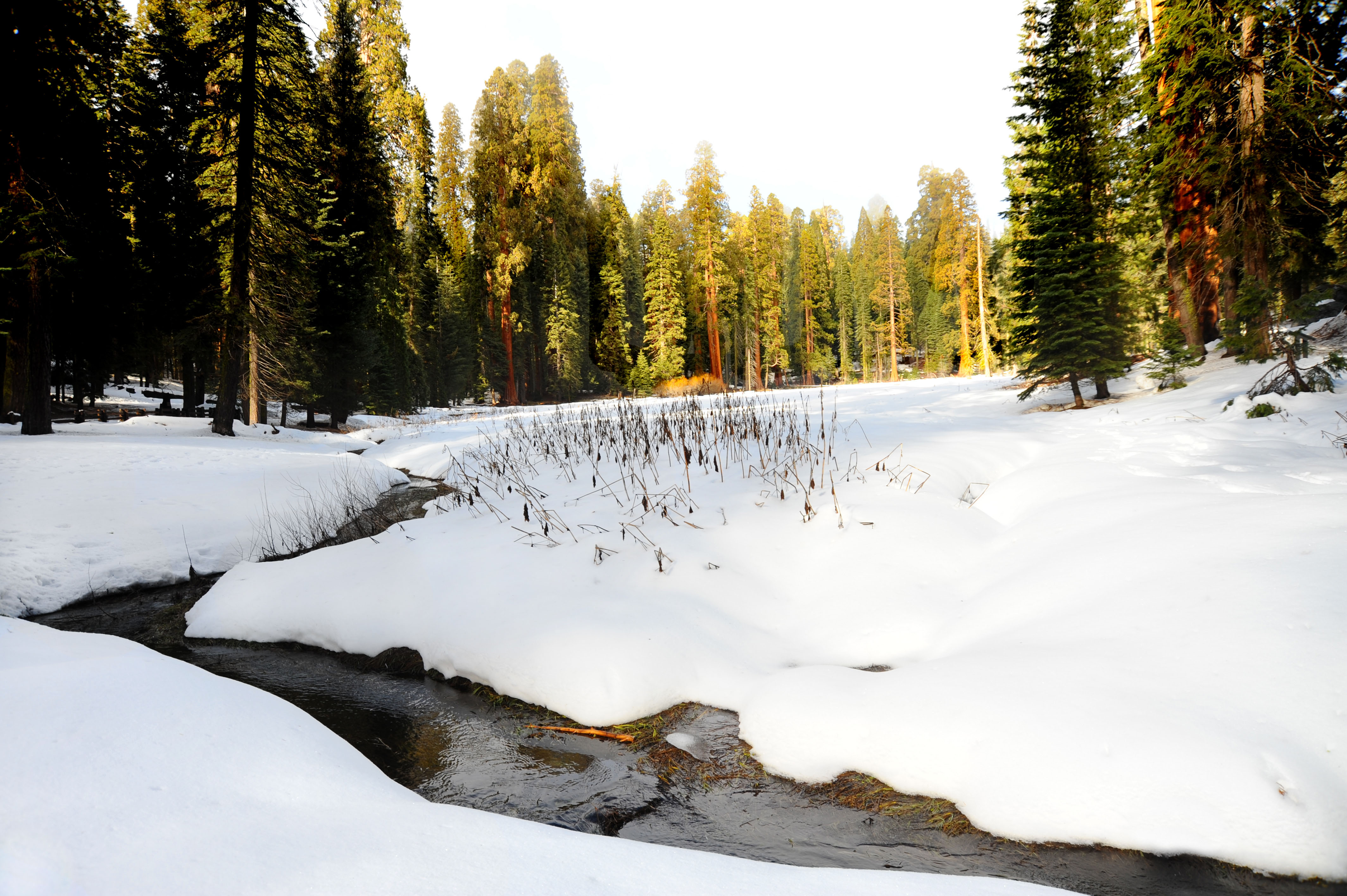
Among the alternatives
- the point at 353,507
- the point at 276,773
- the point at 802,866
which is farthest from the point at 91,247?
the point at 802,866

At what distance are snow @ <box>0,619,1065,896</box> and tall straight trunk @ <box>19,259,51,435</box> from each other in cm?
1252

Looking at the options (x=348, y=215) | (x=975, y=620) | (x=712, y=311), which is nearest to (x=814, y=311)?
(x=712, y=311)

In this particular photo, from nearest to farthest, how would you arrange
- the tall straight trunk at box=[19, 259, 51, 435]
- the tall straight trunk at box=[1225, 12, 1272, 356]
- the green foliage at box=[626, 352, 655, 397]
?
the tall straight trunk at box=[1225, 12, 1272, 356], the tall straight trunk at box=[19, 259, 51, 435], the green foliage at box=[626, 352, 655, 397]

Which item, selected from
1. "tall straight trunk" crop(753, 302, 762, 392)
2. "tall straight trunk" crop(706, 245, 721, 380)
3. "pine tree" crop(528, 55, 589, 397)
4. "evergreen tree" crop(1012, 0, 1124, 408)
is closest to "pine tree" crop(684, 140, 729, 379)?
"tall straight trunk" crop(706, 245, 721, 380)

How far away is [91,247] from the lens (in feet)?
40.4

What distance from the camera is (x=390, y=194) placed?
65.9ft

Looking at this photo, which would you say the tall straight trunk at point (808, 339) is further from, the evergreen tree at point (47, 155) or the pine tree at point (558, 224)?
the evergreen tree at point (47, 155)

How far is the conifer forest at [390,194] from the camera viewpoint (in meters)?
9.27

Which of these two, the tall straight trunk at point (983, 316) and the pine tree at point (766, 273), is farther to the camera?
the pine tree at point (766, 273)

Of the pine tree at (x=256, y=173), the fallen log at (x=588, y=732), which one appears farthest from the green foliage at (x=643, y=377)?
the fallen log at (x=588, y=732)

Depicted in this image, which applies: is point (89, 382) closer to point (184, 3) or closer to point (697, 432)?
point (184, 3)

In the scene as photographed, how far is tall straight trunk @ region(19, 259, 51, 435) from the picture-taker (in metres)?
10.6

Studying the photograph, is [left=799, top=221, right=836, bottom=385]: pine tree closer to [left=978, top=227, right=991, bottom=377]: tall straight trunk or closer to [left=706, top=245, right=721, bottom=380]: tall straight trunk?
[left=706, top=245, right=721, bottom=380]: tall straight trunk

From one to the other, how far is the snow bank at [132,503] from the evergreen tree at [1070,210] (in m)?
13.2
